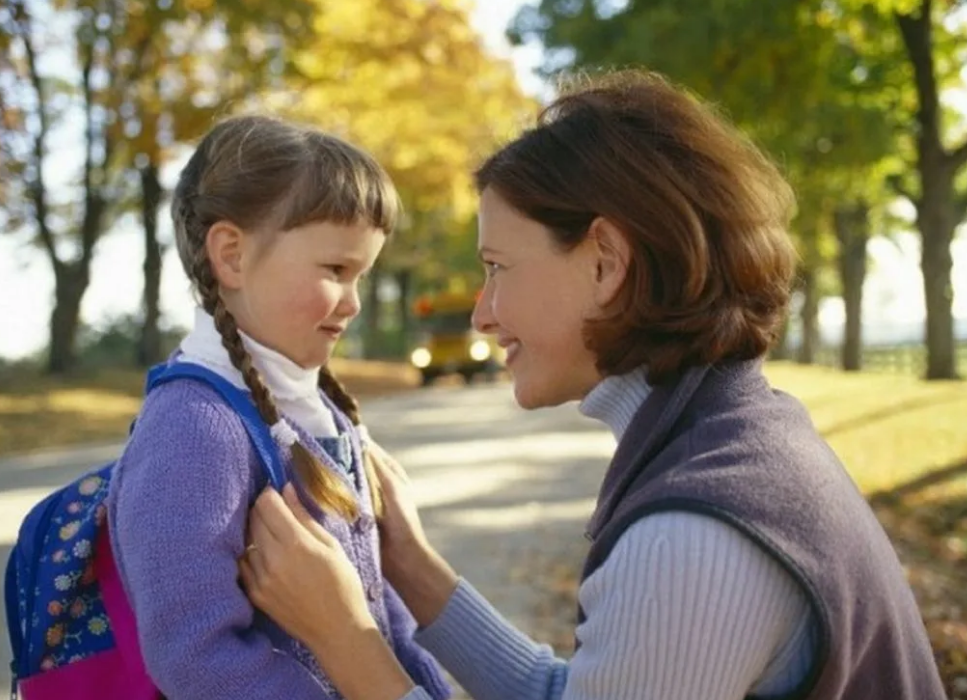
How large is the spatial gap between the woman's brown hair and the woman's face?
0.03 metres

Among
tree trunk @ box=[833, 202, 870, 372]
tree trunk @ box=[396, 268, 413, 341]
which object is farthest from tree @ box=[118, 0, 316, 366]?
tree trunk @ box=[396, 268, 413, 341]

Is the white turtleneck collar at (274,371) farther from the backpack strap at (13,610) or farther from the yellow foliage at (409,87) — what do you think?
the yellow foliage at (409,87)

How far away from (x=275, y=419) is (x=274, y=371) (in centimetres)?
12

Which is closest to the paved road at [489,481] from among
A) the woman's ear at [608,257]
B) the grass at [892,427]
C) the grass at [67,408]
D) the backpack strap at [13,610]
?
the grass at [67,408]

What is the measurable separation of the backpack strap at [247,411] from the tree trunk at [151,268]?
76.2 ft

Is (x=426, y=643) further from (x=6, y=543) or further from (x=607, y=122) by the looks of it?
(x=6, y=543)

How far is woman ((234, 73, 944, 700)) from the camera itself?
5.29 ft

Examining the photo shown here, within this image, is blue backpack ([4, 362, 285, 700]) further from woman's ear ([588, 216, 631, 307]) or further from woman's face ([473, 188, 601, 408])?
woman's ear ([588, 216, 631, 307])

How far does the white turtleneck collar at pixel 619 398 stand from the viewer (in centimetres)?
200

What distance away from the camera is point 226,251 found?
7.39 feet

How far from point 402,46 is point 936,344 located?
35.9 ft

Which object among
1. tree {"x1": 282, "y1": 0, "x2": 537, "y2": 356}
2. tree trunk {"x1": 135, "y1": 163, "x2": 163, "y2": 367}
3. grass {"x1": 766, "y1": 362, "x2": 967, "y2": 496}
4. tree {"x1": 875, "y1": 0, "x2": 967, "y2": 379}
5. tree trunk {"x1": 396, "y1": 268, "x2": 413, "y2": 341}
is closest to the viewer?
grass {"x1": 766, "y1": 362, "x2": 967, "y2": 496}

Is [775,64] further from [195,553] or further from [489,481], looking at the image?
[195,553]

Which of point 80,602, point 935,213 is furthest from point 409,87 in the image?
point 80,602
